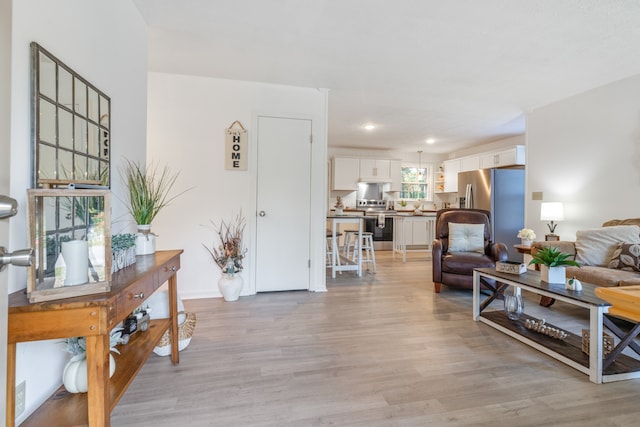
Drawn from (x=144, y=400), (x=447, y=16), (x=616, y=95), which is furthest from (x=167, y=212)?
(x=616, y=95)

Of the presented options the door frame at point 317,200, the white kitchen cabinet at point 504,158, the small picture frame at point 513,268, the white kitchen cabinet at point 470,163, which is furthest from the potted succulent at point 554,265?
the white kitchen cabinet at point 470,163

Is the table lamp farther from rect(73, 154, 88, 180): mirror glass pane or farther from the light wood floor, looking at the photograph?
rect(73, 154, 88, 180): mirror glass pane

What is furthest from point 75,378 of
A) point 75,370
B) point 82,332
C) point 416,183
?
point 416,183

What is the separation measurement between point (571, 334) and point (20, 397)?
320 centimetres

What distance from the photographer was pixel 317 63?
2.81 meters

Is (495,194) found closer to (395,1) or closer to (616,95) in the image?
(616,95)

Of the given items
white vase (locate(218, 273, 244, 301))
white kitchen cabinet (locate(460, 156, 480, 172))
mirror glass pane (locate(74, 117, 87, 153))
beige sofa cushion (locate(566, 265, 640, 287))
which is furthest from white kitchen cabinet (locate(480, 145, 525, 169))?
mirror glass pane (locate(74, 117, 87, 153))

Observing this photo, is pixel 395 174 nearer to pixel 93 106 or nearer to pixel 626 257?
pixel 626 257

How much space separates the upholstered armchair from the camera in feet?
10.7

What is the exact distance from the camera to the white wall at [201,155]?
3066mm

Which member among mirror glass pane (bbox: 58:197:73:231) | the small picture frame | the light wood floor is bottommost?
the light wood floor

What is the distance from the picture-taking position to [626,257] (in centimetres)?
253

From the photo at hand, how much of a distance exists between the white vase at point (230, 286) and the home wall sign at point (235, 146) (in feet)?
3.96

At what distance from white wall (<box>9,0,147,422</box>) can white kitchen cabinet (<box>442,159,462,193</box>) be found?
20.5 feet
